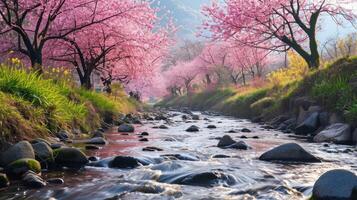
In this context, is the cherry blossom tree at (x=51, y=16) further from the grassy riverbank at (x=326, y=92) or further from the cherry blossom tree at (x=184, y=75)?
the cherry blossom tree at (x=184, y=75)

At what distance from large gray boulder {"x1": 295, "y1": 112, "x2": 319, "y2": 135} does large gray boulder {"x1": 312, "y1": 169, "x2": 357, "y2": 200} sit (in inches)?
319

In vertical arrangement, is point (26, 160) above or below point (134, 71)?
below

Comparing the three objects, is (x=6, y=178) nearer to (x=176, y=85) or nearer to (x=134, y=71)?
(x=134, y=71)

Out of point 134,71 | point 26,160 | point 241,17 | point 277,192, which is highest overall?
point 241,17

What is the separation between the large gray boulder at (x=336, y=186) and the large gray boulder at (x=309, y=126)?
810cm

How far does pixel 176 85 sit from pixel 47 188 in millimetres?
61671

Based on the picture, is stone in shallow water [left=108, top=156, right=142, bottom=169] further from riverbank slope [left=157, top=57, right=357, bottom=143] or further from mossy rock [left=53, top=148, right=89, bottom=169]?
riverbank slope [left=157, top=57, right=357, bottom=143]

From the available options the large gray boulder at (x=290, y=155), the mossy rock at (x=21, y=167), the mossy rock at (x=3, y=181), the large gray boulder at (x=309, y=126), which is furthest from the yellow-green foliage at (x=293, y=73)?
the mossy rock at (x=3, y=181)

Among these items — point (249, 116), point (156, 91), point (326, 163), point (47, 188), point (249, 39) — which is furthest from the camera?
point (156, 91)

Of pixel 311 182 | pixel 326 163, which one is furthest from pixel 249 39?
pixel 311 182

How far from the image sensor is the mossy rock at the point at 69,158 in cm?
636

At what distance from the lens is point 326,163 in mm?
7133

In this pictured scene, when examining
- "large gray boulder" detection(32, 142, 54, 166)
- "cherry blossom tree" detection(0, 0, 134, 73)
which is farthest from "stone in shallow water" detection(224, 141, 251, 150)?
"cherry blossom tree" detection(0, 0, 134, 73)

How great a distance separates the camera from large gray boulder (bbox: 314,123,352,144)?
9.95 meters
